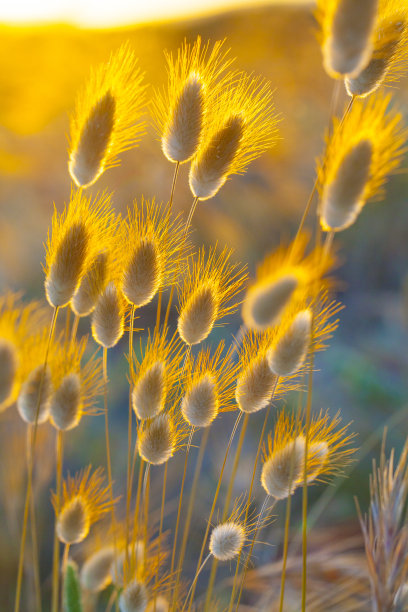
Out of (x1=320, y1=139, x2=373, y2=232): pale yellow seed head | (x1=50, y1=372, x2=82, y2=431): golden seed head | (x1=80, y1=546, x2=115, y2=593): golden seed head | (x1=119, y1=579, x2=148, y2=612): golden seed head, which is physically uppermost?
(x1=320, y1=139, x2=373, y2=232): pale yellow seed head

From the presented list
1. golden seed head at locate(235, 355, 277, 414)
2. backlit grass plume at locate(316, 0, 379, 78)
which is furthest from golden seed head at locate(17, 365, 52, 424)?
backlit grass plume at locate(316, 0, 379, 78)

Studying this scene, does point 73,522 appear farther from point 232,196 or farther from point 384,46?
point 232,196

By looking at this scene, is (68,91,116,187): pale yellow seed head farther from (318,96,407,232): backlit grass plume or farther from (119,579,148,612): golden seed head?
(119,579,148,612): golden seed head

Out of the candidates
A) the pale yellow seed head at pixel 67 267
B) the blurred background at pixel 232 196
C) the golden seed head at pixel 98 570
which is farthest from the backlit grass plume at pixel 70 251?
the blurred background at pixel 232 196

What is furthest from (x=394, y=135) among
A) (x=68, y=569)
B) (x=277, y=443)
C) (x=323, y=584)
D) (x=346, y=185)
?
(x=323, y=584)

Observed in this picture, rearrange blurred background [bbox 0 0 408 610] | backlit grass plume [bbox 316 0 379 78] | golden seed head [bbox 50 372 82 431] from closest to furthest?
1. backlit grass plume [bbox 316 0 379 78]
2. golden seed head [bbox 50 372 82 431]
3. blurred background [bbox 0 0 408 610]
